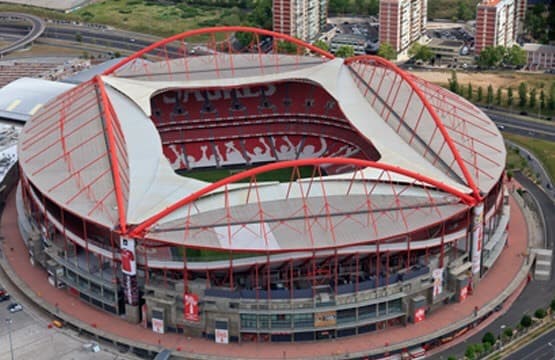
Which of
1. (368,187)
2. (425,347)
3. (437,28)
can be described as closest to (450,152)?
(368,187)

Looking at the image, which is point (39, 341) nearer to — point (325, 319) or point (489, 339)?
point (325, 319)

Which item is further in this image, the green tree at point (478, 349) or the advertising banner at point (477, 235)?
the advertising banner at point (477, 235)

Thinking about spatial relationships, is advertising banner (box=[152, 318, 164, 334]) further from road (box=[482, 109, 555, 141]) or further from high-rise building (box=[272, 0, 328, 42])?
high-rise building (box=[272, 0, 328, 42])

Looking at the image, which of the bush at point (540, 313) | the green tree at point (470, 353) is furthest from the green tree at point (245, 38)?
the green tree at point (470, 353)

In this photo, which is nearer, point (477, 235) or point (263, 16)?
point (477, 235)

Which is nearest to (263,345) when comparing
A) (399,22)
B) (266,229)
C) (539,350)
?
(266,229)

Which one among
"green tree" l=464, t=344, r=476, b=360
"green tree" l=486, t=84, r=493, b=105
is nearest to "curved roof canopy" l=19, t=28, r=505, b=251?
"green tree" l=464, t=344, r=476, b=360

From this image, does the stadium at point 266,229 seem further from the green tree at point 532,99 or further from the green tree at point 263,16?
the green tree at point 263,16
